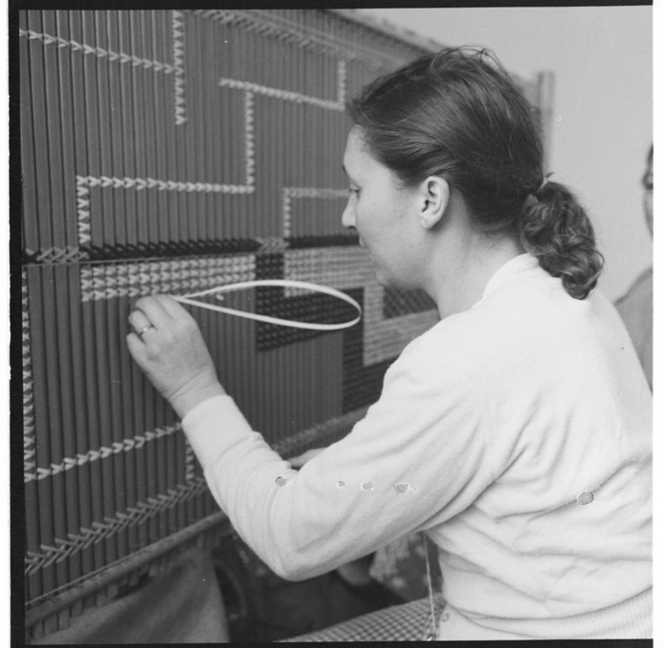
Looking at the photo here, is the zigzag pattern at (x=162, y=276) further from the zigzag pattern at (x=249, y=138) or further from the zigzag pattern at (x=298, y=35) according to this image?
the zigzag pattern at (x=298, y=35)

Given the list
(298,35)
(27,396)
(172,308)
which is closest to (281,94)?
(298,35)

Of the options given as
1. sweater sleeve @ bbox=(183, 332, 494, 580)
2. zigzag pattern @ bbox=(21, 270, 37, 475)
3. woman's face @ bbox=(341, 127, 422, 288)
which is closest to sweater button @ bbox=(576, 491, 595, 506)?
sweater sleeve @ bbox=(183, 332, 494, 580)

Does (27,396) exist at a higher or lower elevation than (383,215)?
lower

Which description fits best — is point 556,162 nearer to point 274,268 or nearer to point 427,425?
point 274,268

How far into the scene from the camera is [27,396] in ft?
2.98

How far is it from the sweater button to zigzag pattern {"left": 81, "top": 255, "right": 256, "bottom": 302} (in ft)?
2.01

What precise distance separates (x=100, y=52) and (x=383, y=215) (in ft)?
1.42

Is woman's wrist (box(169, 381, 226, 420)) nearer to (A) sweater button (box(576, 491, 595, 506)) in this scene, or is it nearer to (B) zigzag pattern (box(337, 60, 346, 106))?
(A) sweater button (box(576, 491, 595, 506))

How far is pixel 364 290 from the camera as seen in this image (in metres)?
1.50

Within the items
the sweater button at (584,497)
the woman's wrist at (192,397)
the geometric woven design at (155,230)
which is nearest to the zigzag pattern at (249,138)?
the geometric woven design at (155,230)

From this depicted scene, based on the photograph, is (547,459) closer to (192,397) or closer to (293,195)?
(192,397)

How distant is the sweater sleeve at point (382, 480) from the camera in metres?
0.85

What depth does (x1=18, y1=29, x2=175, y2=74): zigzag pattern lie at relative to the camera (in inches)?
34.2

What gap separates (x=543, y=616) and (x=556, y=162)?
121cm
